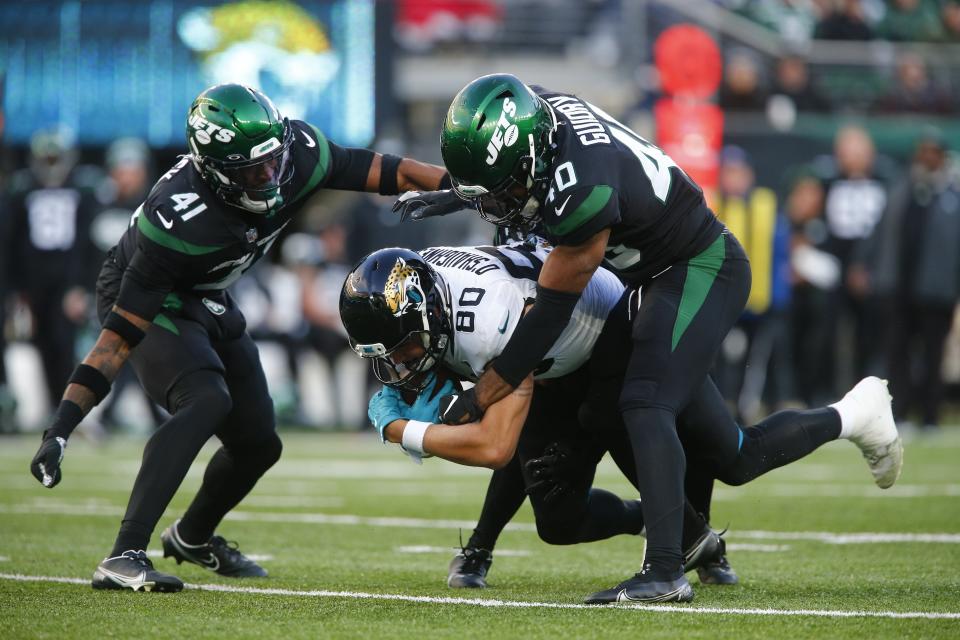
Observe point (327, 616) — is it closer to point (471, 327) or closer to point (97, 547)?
point (471, 327)

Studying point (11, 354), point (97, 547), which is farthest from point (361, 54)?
point (97, 547)

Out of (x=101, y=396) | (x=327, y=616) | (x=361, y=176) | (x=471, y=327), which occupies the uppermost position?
(x=361, y=176)

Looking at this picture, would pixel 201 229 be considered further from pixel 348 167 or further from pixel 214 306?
pixel 348 167

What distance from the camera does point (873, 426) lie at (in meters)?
5.05

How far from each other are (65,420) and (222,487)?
0.76 meters

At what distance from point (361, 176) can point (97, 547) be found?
1954 millimetres

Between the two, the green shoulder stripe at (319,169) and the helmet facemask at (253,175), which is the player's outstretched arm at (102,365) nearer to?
the helmet facemask at (253,175)

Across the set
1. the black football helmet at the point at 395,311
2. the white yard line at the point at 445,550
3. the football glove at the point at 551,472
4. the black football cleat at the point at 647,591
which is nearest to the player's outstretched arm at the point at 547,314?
the black football helmet at the point at 395,311

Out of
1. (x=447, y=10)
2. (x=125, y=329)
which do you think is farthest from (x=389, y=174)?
(x=447, y=10)

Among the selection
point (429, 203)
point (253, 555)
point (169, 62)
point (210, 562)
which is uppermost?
point (169, 62)

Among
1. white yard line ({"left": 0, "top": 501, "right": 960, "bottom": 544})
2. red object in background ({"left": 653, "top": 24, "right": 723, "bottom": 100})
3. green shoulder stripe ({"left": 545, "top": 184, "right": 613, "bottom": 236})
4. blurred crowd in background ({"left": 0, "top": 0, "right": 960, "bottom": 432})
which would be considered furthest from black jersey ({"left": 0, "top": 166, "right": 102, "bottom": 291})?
green shoulder stripe ({"left": 545, "top": 184, "right": 613, "bottom": 236})

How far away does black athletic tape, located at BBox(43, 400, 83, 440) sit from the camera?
15.3ft

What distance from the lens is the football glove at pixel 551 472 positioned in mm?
4801

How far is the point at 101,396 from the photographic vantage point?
484 cm
